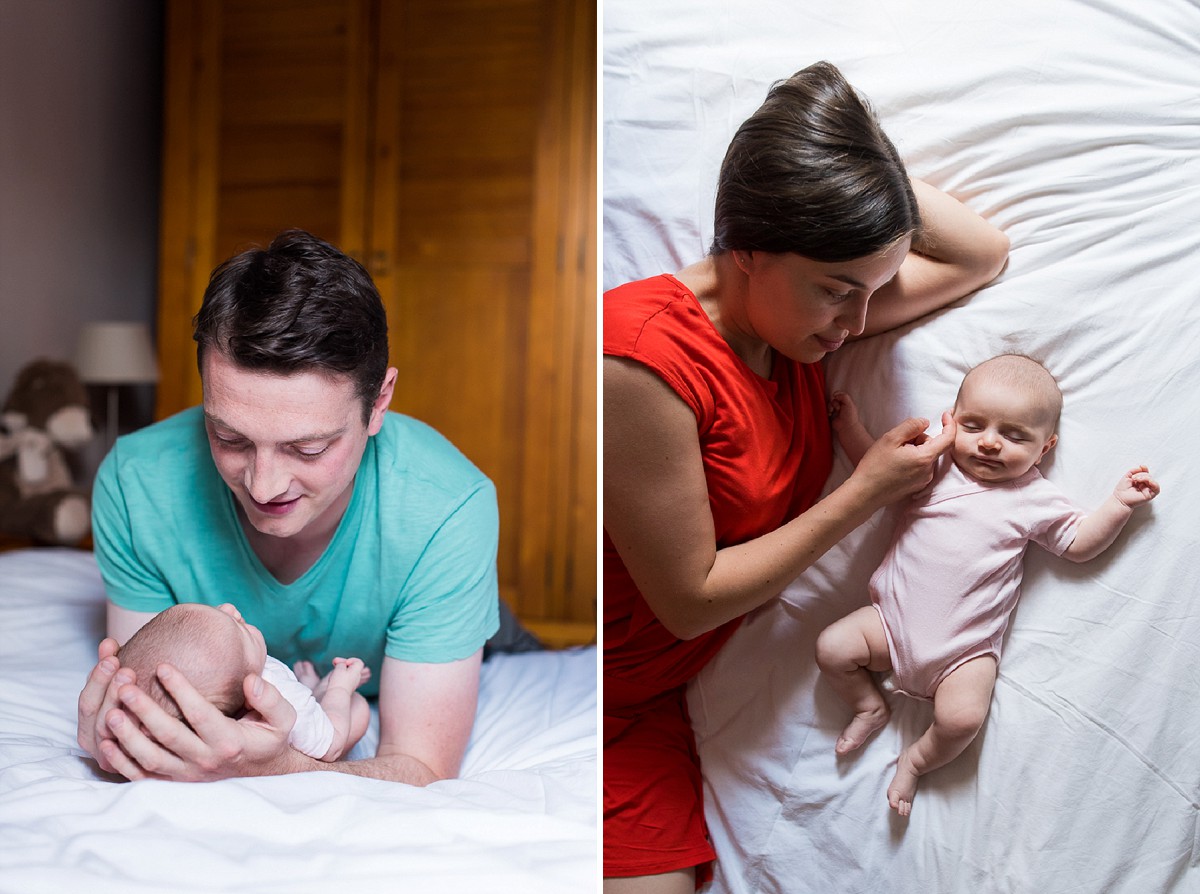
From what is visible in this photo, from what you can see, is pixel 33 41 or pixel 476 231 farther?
pixel 476 231

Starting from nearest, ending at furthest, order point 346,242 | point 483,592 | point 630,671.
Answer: point 630,671 → point 483,592 → point 346,242

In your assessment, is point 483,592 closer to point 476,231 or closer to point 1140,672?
point 1140,672

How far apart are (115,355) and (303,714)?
55 centimetres

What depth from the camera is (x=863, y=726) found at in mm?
734

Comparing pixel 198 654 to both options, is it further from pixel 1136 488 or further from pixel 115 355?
pixel 1136 488

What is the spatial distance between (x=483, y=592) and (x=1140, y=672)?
63 cm

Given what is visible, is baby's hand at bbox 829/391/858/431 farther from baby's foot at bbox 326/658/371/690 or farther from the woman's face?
baby's foot at bbox 326/658/371/690

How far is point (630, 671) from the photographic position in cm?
81

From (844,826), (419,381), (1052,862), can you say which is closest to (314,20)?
(419,381)

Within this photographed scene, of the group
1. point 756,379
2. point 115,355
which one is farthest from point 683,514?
point 115,355

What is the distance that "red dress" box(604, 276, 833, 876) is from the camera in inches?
28.8

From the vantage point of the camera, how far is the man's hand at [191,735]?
73 cm

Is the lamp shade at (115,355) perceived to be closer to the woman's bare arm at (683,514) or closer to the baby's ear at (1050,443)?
the woman's bare arm at (683,514)

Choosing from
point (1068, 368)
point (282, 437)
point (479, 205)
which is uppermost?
point (479, 205)
